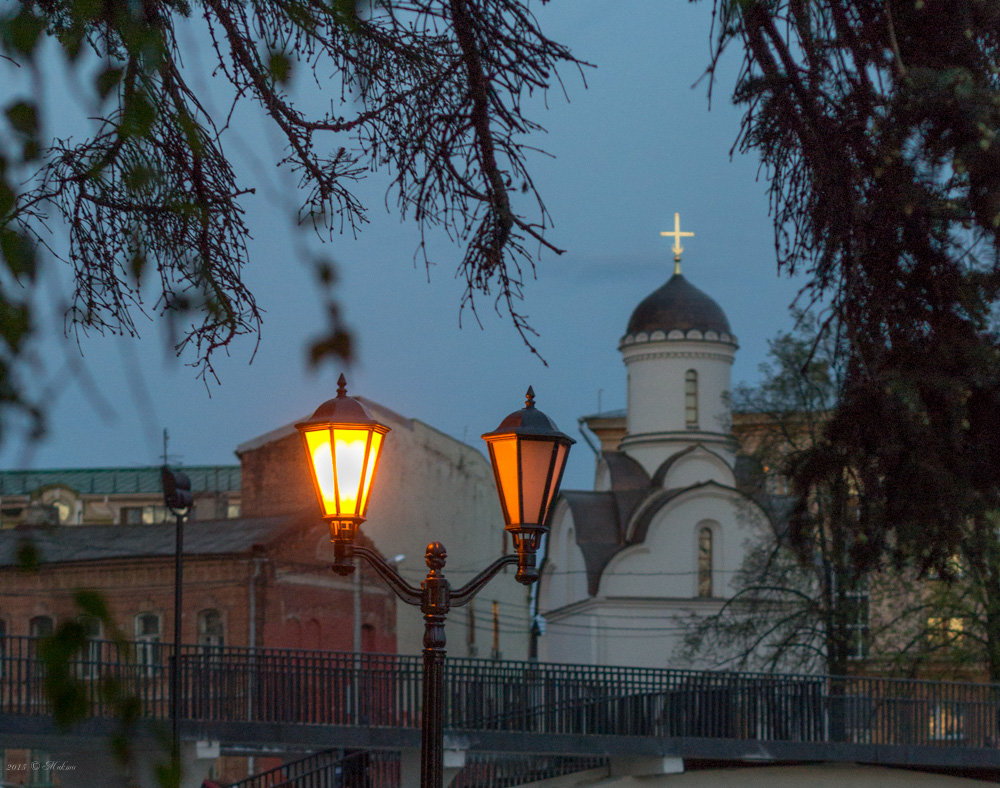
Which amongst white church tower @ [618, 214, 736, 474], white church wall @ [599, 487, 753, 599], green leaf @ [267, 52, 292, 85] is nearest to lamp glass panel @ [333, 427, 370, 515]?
green leaf @ [267, 52, 292, 85]

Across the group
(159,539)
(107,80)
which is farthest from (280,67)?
(159,539)

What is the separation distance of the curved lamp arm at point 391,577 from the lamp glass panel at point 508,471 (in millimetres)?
639

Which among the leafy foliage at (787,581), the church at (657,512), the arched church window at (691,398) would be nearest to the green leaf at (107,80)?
the leafy foliage at (787,581)

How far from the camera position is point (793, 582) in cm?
3381

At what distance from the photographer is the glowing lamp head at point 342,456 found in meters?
7.07

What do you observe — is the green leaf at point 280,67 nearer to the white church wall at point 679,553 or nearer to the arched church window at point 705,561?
the white church wall at point 679,553

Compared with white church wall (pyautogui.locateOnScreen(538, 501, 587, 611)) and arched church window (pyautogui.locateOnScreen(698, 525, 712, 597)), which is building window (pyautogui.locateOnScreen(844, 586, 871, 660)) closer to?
arched church window (pyautogui.locateOnScreen(698, 525, 712, 597))

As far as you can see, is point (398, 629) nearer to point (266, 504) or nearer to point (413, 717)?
point (266, 504)

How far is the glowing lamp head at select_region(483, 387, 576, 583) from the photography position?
24.2 ft

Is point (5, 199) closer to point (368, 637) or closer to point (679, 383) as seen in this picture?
point (368, 637)

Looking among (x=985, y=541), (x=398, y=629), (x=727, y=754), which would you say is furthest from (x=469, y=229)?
(x=398, y=629)

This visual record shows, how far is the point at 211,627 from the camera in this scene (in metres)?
36.8

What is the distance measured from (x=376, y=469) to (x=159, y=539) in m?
32.9

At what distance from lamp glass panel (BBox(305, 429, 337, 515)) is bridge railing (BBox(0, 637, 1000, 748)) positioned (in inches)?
474
